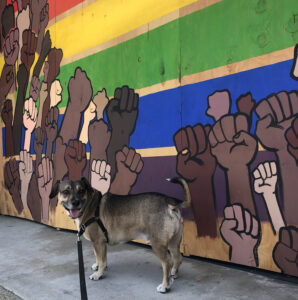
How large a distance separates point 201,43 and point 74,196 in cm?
236

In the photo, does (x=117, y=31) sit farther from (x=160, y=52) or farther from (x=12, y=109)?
(x=12, y=109)

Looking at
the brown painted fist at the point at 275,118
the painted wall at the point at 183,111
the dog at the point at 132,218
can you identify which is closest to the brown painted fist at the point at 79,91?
the painted wall at the point at 183,111

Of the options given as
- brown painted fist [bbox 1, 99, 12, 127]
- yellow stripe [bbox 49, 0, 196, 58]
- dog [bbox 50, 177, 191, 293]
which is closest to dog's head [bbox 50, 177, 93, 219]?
dog [bbox 50, 177, 191, 293]

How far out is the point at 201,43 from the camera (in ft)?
13.6

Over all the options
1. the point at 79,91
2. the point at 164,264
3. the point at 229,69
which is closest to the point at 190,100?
the point at 229,69

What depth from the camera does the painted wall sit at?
3.52 m

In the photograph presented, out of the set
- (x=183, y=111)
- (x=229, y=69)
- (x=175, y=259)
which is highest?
(x=229, y=69)

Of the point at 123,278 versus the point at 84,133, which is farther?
the point at 84,133

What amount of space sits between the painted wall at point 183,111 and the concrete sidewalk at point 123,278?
0.30m

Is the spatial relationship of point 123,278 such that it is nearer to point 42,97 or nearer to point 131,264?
point 131,264

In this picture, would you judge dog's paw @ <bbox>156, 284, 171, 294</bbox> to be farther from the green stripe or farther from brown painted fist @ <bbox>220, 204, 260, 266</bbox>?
the green stripe

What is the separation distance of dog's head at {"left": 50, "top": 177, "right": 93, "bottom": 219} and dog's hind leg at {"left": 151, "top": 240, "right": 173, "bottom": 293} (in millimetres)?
900

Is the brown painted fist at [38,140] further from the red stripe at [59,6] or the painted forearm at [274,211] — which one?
the painted forearm at [274,211]

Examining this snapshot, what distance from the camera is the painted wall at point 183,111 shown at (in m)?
3.52
